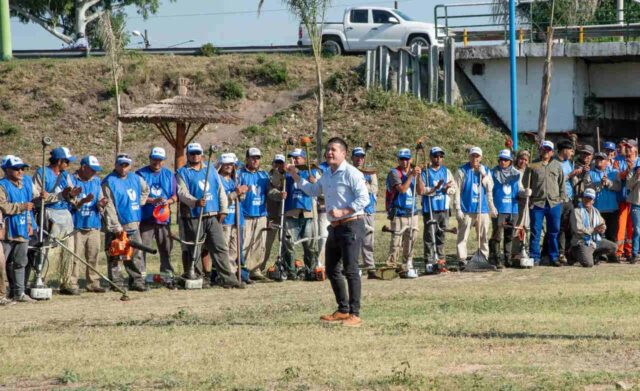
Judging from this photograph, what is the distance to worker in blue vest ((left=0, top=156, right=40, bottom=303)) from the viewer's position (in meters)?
13.9

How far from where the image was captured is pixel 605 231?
18953mm

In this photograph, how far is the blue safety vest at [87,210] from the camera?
49.1 ft

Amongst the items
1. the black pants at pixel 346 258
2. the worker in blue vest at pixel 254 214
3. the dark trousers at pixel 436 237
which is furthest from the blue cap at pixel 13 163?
the dark trousers at pixel 436 237

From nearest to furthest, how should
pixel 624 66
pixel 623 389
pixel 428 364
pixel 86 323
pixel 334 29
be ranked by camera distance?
pixel 623 389, pixel 428 364, pixel 86 323, pixel 624 66, pixel 334 29

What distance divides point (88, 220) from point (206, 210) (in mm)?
1700

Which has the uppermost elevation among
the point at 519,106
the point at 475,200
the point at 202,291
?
the point at 519,106

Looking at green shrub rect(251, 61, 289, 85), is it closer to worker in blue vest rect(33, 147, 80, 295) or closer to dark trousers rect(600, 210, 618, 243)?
dark trousers rect(600, 210, 618, 243)

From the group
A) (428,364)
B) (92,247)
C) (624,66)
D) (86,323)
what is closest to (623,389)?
(428,364)

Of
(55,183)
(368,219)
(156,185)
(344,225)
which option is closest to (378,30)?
(368,219)

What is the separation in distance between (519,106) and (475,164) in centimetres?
2235

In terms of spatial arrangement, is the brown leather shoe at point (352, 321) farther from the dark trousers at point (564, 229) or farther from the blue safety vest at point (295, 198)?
the dark trousers at point (564, 229)

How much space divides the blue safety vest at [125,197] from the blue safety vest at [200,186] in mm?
762

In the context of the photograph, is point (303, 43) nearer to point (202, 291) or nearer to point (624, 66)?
point (624, 66)

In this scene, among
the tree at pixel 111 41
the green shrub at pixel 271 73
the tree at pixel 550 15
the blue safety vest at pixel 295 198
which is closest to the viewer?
the blue safety vest at pixel 295 198
